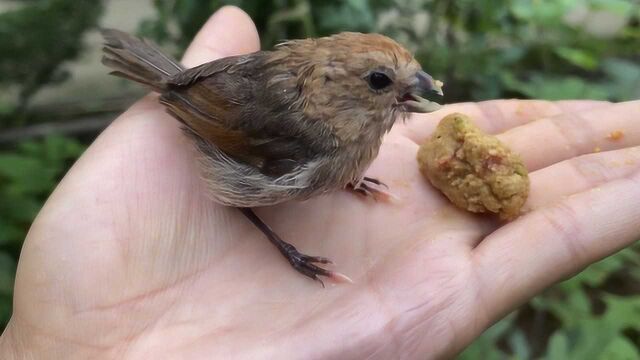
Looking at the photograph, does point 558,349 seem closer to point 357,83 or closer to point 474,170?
point 474,170

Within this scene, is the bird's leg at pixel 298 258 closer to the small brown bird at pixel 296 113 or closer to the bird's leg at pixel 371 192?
the small brown bird at pixel 296 113

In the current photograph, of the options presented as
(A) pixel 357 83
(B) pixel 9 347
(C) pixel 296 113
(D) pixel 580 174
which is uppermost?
(A) pixel 357 83

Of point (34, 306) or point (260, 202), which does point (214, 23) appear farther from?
point (34, 306)

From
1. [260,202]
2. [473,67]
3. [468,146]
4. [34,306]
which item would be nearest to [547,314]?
[473,67]

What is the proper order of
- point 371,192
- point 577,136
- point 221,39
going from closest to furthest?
→ point 371,192 < point 577,136 < point 221,39

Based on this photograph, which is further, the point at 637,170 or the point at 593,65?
the point at 593,65

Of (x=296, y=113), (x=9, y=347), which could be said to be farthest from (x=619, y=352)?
(x=9, y=347)
